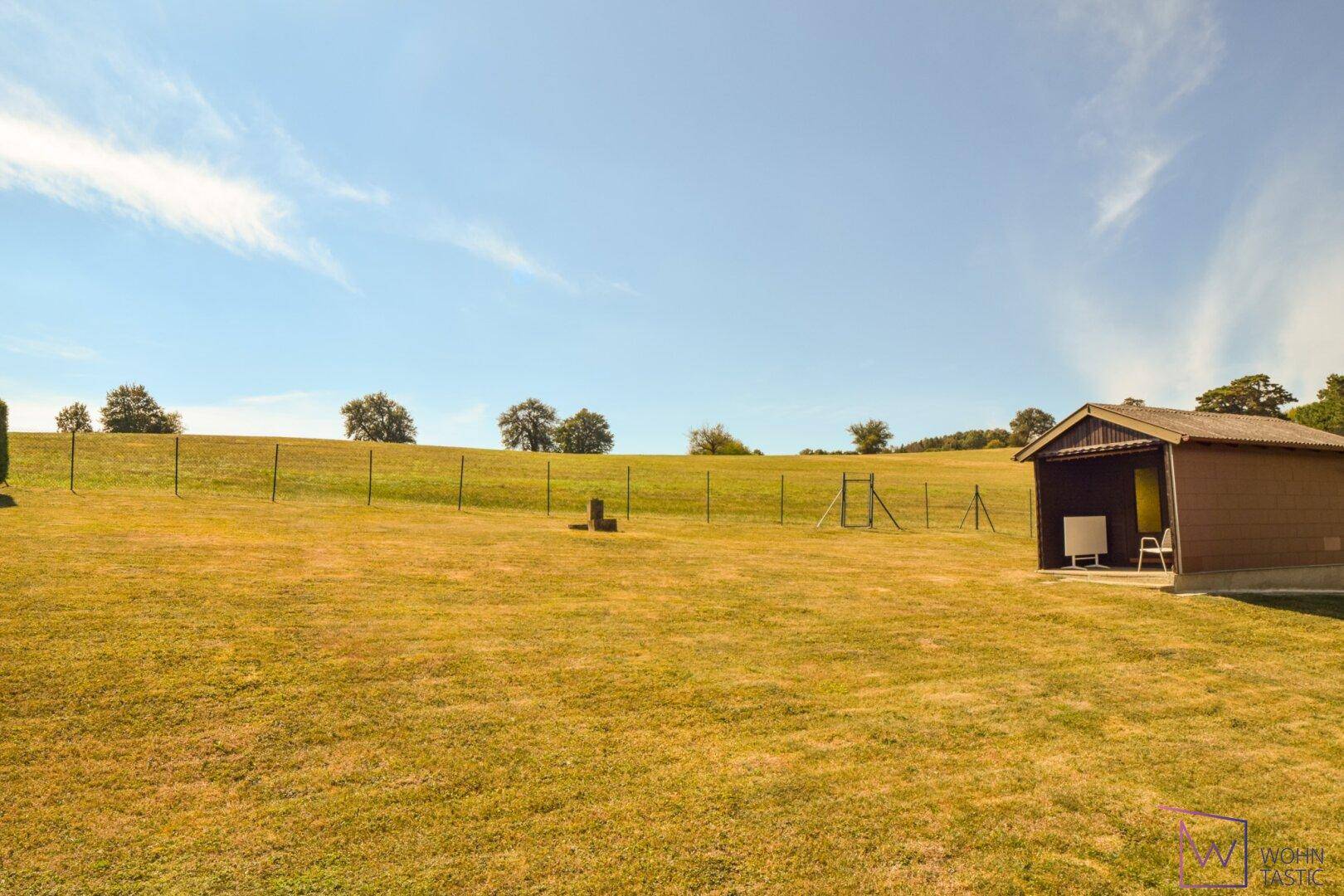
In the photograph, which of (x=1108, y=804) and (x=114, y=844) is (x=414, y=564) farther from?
(x=1108, y=804)

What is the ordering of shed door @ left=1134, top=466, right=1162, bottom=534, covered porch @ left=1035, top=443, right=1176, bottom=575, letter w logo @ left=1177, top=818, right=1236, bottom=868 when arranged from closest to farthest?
letter w logo @ left=1177, top=818, right=1236, bottom=868 < covered porch @ left=1035, top=443, right=1176, bottom=575 < shed door @ left=1134, top=466, right=1162, bottom=534

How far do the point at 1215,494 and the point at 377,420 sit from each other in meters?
103

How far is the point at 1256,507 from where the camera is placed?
14.0 metres

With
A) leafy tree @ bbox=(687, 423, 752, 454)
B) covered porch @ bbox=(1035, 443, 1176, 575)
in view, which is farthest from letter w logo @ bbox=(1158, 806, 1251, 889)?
leafy tree @ bbox=(687, 423, 752, 454)

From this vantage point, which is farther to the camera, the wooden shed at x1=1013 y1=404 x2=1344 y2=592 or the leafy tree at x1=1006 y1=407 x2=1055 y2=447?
the leafy tree at x1=1006 y1=407 x2=1055 y2=447

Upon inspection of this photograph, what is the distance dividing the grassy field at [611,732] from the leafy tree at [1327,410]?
80.2 metres

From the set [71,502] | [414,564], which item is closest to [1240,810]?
[414,564]

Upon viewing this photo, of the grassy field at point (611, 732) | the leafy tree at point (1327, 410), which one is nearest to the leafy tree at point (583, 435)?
the leafy tree at point (1327, 410)

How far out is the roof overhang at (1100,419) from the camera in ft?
42.6

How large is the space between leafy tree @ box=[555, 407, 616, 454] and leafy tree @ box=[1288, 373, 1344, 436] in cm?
8078

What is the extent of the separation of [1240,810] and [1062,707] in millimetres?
2062

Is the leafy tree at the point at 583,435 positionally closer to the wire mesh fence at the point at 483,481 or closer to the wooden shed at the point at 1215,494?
the wire mesh fence at the point at 483,481

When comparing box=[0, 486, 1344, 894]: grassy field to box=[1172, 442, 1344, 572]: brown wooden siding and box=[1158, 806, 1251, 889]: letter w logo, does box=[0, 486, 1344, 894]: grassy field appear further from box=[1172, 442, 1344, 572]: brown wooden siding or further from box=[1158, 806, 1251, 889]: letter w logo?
box=[1172, 442, 1344, 572]: brown wooden siding

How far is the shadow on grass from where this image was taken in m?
11.8
